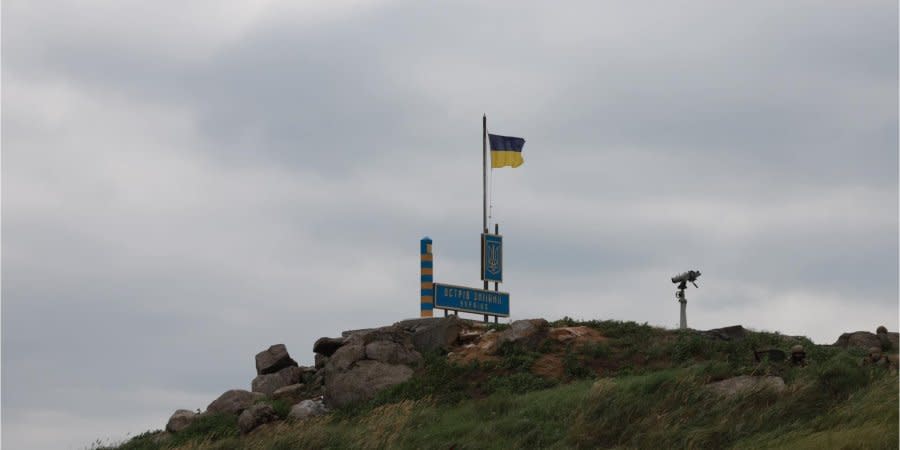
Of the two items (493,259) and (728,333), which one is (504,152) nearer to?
(493,259)

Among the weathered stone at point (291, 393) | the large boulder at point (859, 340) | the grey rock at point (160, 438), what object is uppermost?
the large boulder at point (859, 340)

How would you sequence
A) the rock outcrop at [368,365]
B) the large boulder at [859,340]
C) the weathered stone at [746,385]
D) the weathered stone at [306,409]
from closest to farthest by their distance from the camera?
the weathered stone at [746,385]
the weathered stone at [306,409]
the rock outcrop at [368,365]
the large boulder at [859,340]

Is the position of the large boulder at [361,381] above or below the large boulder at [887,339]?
below

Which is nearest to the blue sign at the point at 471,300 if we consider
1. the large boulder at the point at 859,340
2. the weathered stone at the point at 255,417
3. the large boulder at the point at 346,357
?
the large boulder at the point at 346,357

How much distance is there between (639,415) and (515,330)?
6819 mm

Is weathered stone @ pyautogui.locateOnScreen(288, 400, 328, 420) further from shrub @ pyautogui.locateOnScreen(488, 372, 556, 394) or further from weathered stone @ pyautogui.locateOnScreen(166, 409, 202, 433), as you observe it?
shrub @ pyautogui.locateOnScreen(488, 372, 556, 394)

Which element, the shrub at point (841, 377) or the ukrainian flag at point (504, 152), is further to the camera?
the ukrainian flag at point (504, 152)

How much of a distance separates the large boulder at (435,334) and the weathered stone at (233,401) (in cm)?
415

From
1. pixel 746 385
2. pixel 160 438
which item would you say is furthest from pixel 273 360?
pixel 746 385

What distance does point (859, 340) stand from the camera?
2936 centimetres

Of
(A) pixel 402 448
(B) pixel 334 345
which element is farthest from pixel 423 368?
(A) pixel 402 448

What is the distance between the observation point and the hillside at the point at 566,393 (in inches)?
834

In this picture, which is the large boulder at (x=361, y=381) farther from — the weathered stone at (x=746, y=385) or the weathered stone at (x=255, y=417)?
the weathered stone at (x=746, y=385)

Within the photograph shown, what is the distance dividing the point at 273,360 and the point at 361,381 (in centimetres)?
456
